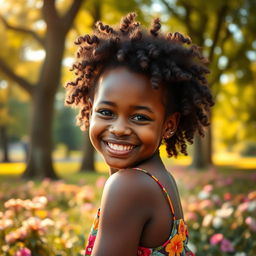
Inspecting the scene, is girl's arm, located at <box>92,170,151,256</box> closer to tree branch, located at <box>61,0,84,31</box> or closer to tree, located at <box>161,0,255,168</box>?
tree branch, located at <box>61,0,84,31</box>

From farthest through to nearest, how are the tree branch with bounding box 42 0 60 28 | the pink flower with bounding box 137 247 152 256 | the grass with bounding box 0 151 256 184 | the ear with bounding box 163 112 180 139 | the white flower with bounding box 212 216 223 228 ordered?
the grass with bounding box 0 151 256 184, the tree branch with bounding box 42 0 60 28, the white flower with bounding box 212 216 223 228, the ear with bounding box 163 112 180 139, the pink flower with bounding box 137 247 152 256

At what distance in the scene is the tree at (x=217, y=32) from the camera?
19453 mm

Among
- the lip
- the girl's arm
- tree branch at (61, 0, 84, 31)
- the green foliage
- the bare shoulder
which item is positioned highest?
tree branch at (61, 0, 84, 31)

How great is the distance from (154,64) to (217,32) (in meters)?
19.1

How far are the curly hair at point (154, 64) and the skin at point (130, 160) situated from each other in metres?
0.06

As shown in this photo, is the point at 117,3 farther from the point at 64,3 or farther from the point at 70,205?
the point at 70,205

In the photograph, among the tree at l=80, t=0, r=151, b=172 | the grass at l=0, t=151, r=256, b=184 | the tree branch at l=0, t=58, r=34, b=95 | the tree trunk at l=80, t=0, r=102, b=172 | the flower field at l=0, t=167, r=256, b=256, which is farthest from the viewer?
the tree trunk at l=80, t=0, r=102, b=172

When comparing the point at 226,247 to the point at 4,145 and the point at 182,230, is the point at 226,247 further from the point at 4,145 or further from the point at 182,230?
the point at 4,145

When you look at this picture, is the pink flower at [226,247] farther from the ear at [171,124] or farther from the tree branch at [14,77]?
the tree branch at [14,77]

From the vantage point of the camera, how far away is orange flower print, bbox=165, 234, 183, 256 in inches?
71.9

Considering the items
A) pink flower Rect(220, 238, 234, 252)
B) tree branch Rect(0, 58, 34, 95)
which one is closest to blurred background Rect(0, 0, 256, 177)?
tree branch Rect(0, 58, 34, 95)

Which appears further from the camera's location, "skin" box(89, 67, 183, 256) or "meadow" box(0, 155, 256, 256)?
"meadow" box(0, 155, 256, 256)

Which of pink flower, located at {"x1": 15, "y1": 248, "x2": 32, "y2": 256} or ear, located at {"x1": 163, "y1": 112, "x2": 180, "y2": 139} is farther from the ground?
ear, located at {"x1": 163, "y1": 112, "x2": 180, "y2": 139}

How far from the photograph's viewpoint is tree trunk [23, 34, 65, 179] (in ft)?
42.7
